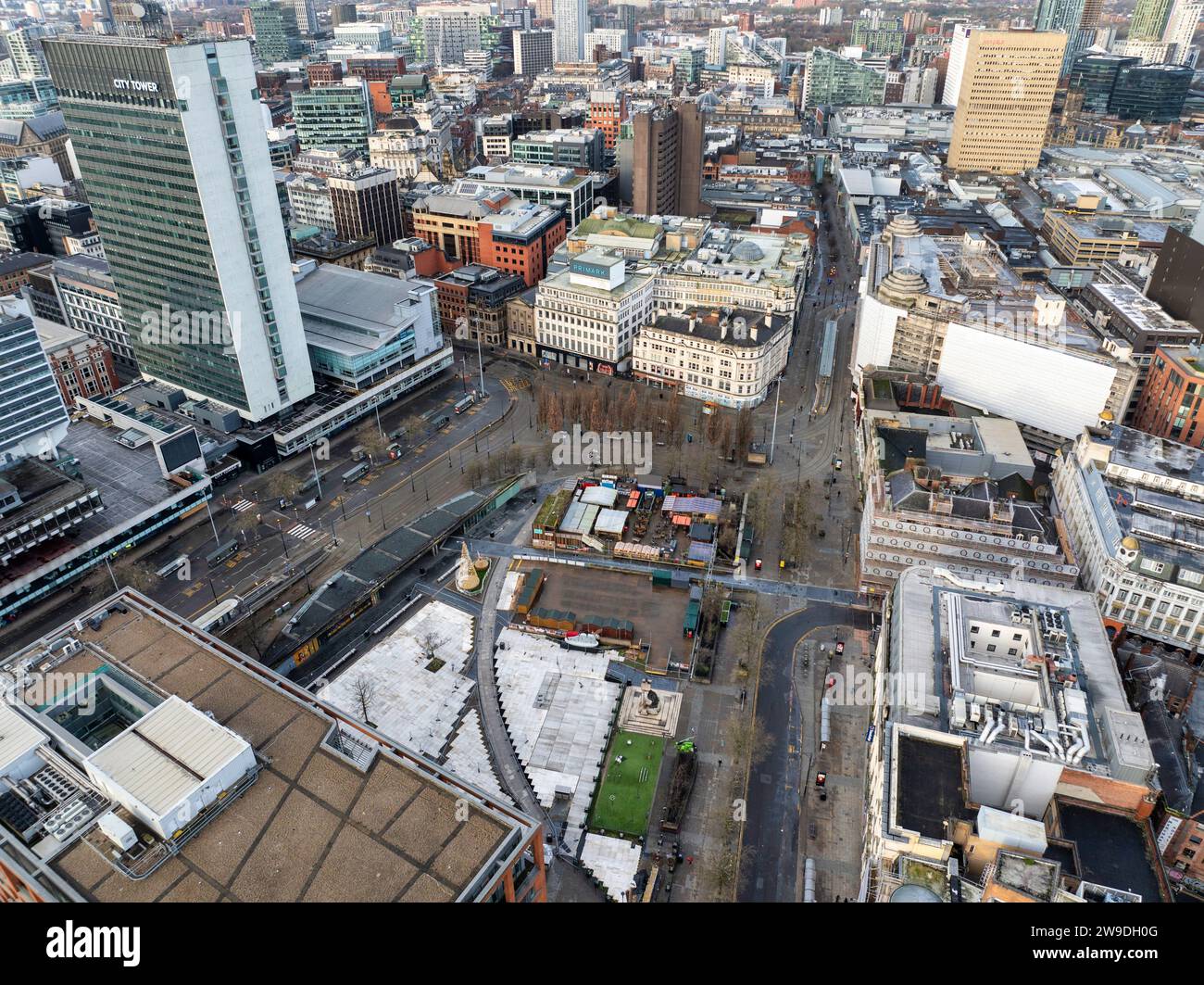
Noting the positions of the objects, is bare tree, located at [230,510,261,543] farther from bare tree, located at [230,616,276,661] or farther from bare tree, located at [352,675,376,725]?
bare tree, located at [352,675,376,725]

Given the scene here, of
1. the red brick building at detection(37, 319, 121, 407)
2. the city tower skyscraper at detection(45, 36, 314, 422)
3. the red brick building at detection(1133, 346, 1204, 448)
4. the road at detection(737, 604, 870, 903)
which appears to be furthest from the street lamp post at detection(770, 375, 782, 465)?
the red brick building at detection(37, 319, 121, 407)

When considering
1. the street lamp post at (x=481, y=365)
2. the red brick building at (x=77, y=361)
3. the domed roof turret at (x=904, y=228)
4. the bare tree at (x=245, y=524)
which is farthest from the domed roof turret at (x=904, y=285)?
the red brick building at (x=77, y=361)

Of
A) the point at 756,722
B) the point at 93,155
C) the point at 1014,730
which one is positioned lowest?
the point at 756,722

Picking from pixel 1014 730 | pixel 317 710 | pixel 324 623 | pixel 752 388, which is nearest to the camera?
pixel 317 710

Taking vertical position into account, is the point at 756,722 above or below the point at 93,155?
below

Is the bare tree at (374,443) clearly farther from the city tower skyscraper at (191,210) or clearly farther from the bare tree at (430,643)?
the bare tree at (430,643)

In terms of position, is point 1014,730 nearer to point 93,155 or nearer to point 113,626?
point 113,626

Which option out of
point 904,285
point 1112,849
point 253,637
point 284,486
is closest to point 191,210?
point 284,486

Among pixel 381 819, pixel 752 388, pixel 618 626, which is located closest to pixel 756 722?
pixel 618 626
